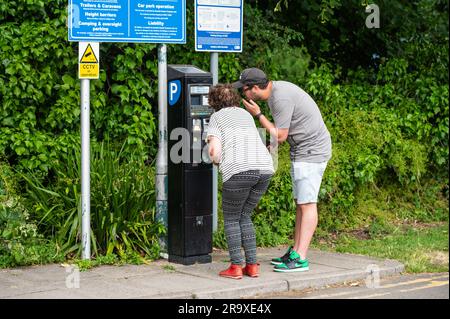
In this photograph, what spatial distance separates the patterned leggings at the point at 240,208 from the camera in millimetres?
7582

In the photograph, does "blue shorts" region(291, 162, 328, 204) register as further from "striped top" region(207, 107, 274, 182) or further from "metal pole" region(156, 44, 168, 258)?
"metal pole" region(156, 44, 168, 258)

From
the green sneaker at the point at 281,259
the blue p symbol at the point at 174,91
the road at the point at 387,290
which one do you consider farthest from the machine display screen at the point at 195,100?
the road at the point at 387,290

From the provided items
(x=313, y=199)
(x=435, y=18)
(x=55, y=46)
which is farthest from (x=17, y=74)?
(x=435, y=18)

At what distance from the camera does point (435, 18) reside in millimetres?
13297

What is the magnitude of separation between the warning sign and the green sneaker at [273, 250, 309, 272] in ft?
8.59

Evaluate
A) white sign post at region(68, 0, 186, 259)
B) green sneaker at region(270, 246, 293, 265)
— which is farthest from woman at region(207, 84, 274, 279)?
white sign post at region(68, 0, 186, 259)

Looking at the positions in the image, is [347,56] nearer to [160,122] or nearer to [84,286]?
[160,122]

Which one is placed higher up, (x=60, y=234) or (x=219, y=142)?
(x=219, y=142)

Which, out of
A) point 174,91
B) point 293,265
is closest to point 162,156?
point 174,91

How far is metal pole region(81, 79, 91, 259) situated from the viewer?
828 centimetres

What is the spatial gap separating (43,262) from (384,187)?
5.32 metres

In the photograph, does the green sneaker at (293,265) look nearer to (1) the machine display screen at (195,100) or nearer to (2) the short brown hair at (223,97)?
(2) the short brown hair at (223,97)

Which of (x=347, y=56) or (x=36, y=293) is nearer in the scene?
(x=36, y=293)

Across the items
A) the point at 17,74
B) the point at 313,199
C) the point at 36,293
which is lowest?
the point at 36,293
